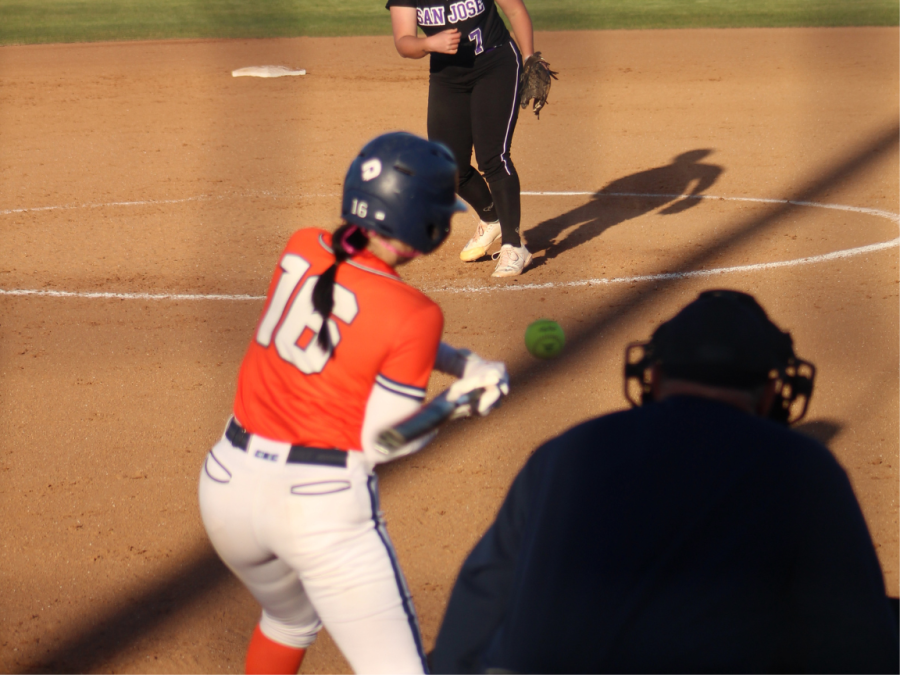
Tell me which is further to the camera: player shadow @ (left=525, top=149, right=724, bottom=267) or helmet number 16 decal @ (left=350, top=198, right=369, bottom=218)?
player shadow @ (left=525, top=149, right=724, bottom=267)

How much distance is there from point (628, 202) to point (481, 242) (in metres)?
1.93

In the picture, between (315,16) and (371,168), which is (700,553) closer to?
(371,168)

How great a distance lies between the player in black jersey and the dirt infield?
0.55 metres

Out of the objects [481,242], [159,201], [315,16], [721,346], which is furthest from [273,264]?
[315,16]

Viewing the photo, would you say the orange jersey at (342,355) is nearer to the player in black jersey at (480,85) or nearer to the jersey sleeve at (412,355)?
the jersey sleeve at (412,355)

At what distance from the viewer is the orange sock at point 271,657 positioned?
2.47 meters

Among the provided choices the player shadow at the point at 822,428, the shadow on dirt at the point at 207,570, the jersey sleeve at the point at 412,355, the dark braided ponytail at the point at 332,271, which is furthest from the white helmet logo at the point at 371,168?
the player shadow at the point at 822,428

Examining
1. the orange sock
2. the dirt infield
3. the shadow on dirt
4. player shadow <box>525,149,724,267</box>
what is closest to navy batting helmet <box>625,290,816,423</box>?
the orange sock

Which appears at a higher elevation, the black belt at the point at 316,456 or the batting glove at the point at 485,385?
the batting glove at the point at 485,385

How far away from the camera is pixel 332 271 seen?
222 cm

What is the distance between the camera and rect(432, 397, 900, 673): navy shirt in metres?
1.44

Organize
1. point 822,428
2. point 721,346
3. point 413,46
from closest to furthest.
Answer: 1. point 721,346
2. point 822,428
3. point 413,46

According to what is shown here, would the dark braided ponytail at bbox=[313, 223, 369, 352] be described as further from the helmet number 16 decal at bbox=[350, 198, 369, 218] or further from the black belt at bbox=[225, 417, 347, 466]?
the black belt at bbox=[225, 417, 347, 466]

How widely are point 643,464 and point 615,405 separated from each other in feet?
9.77
